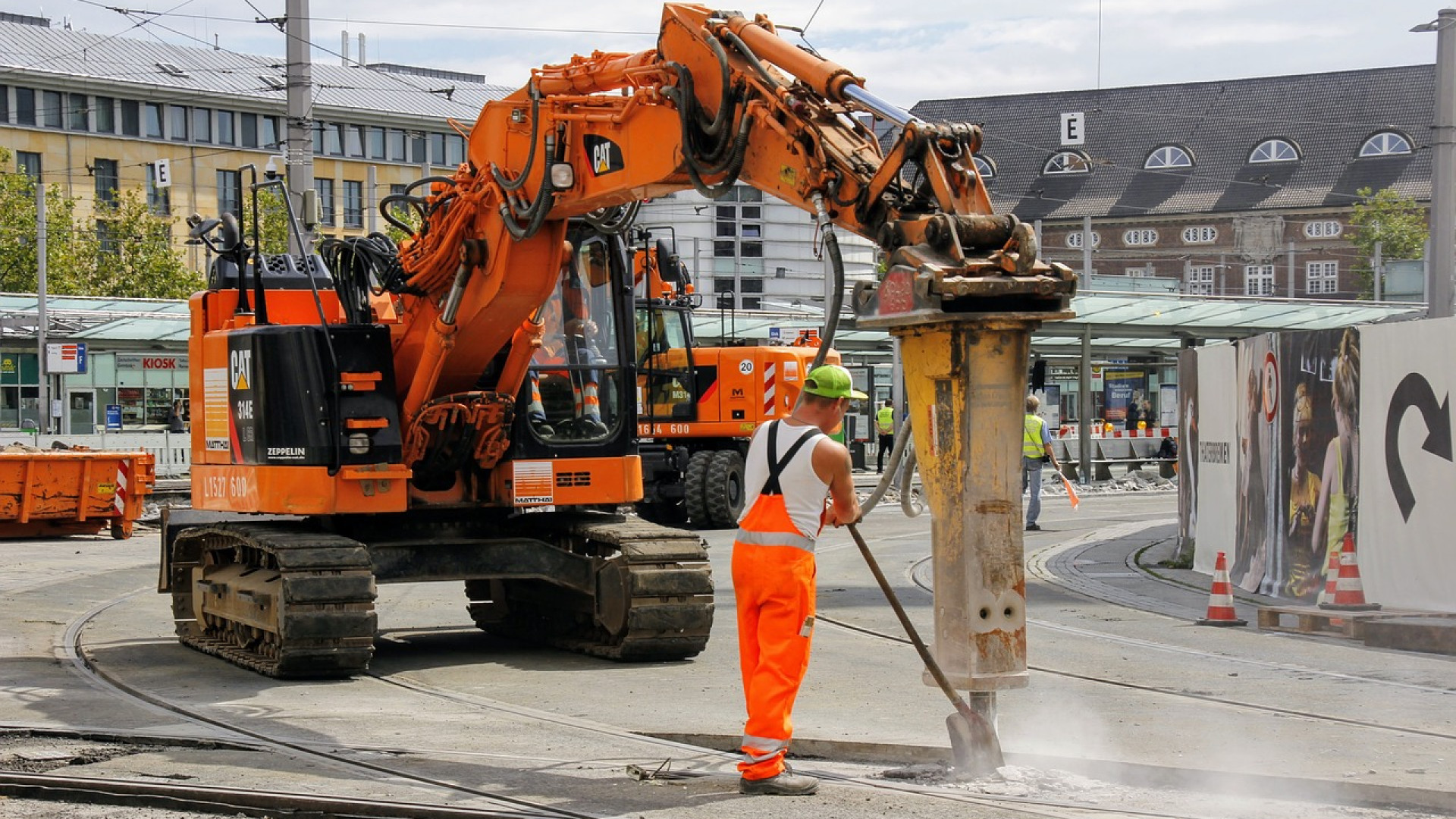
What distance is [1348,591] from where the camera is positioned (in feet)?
46.1

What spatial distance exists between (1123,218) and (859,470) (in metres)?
57.1

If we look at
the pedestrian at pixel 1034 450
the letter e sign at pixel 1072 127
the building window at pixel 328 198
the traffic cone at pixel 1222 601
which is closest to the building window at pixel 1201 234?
the letter e sign at pixel 1072 127

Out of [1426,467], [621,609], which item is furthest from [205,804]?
[1426,467]

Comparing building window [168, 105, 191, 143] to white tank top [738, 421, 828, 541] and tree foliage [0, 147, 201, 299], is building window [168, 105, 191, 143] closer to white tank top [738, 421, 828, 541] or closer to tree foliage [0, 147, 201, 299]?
tree foliage [0, 147, 201, 299]

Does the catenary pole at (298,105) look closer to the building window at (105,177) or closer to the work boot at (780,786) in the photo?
the work boot at (780,786)

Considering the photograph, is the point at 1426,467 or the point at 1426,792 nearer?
the point at 1426,792

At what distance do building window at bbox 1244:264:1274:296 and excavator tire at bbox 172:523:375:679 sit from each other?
85476 mm

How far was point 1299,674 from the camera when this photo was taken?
1148 cm

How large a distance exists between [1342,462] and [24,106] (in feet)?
246

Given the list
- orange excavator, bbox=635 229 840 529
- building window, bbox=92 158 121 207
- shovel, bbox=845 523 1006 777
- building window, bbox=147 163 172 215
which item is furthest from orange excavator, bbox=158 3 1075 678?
building window, bbox=92 158 121 207

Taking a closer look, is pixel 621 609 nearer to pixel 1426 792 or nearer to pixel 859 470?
pixel 1426 792

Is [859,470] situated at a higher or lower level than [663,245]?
lower

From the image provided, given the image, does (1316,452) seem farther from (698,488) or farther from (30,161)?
(30,161)

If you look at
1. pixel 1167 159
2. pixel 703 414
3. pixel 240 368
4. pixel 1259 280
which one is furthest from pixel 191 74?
pixel 240 368
